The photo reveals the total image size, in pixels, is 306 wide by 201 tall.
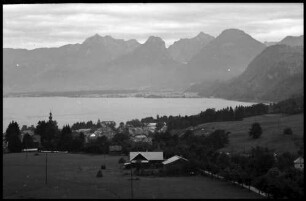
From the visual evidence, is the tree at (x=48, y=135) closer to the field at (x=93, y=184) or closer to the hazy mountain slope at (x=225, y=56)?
the field at (x=93, y=184)

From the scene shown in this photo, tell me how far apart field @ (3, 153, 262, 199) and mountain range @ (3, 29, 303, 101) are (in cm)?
1997

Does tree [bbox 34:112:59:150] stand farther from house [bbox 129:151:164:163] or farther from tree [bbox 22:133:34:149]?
house [bbox 129:151:164:163]

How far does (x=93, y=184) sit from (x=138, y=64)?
3016cm

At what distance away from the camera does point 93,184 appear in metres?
5.76

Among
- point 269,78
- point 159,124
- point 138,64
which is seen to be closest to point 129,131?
point 159,124

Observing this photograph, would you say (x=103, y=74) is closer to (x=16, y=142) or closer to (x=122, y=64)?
(x=122, y=64)

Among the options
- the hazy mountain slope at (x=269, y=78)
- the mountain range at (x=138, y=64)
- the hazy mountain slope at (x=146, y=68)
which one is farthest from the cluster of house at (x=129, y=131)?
the hazy mountain slope at (x=269, y=78)

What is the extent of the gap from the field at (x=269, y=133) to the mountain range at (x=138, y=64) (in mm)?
12423

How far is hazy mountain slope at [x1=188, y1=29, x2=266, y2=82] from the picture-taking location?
33194 millimetres

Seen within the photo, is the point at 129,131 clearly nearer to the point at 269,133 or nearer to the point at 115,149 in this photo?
the point at 269,133

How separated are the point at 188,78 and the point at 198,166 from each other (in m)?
33.6

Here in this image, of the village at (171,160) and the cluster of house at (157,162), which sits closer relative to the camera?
the village at (171,160)

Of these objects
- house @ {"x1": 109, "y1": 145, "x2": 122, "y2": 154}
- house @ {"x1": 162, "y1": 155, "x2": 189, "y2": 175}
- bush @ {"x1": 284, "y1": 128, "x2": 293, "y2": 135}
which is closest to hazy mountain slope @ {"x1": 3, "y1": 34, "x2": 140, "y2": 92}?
bush @ {"x1": 284, "y1": 128, "x2": 293, "y2": 135}

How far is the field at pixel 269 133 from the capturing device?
1077 centimetres
